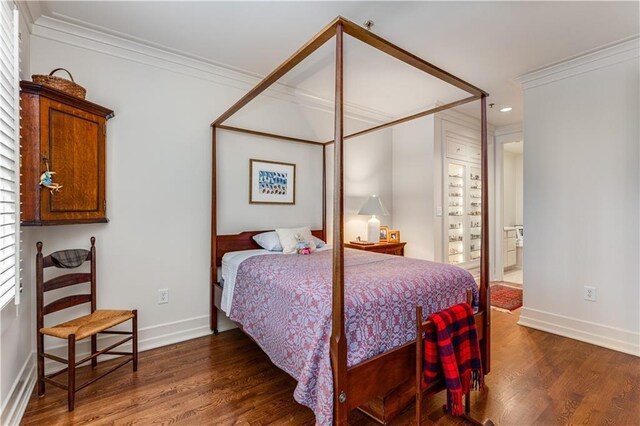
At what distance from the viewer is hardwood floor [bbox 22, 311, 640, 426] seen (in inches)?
69.3

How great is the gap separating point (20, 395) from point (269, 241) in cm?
192

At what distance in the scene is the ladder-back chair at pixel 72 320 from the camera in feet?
6.06

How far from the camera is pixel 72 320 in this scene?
214 centimetres

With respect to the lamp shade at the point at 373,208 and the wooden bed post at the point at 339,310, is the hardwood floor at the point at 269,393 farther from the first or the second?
the lamp shade at the point at 373,208

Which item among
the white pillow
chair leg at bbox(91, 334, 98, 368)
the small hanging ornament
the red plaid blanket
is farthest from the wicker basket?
the red plaid blanket

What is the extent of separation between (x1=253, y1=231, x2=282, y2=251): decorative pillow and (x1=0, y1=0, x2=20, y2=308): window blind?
5.71 feet

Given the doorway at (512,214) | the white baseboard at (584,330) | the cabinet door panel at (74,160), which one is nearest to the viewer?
the cabinet door panel at (74,160)

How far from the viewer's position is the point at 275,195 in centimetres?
342

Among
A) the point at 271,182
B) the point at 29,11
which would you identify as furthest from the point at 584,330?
the point at 29,11

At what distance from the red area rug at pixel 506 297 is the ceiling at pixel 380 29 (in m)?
2.69

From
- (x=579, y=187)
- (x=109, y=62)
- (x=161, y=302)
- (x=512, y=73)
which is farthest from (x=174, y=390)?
(x=512, y=73)

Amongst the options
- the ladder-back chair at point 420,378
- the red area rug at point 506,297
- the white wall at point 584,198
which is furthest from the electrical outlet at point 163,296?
the red area rug at point 506,297

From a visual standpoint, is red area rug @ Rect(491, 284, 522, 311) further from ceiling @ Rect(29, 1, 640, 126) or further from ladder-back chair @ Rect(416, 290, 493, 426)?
ceiling @ Rect(29, 1, 640, 126)

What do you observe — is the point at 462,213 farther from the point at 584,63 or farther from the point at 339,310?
the point at 339,310
